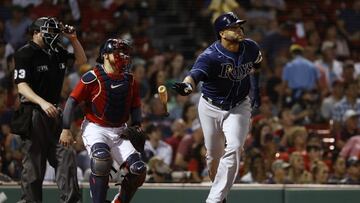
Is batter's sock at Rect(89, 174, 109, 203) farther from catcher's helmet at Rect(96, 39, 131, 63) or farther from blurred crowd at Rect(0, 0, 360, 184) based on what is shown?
blurred crowd at Rect(0, 0, 360, 184)

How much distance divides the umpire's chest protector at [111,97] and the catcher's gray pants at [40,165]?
1.65 ft

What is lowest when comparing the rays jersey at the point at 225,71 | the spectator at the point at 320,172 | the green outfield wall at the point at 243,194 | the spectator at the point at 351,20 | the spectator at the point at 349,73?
the spectator at the point at 320,172

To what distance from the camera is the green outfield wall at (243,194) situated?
10.5 m

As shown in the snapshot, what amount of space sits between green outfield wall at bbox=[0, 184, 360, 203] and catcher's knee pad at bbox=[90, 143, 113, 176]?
1.41 meters

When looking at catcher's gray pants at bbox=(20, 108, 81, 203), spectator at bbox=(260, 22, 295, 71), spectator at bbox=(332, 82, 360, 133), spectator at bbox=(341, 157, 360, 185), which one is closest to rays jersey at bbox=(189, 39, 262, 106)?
catcher's gray pants at bbox=(20, 108, 81, 203)

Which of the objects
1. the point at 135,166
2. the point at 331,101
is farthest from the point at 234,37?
the point at 331,101

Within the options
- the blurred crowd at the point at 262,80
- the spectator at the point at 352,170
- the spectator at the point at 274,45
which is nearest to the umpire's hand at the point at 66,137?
the blurred crowd at the point at 262,80

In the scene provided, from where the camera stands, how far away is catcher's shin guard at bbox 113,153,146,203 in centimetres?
924

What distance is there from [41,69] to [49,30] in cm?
35

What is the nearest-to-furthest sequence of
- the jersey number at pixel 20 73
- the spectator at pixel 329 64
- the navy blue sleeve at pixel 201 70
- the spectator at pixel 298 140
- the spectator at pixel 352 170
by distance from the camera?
the navy blue sleeve at pixel 201 70, the jersey number at pixel 20 73, the spectator at pixel 352 170, the spectator at pixel 298 140, the spectator at pixel 329 64

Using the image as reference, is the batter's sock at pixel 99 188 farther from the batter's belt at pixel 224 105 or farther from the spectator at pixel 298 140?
the spectator at pixel 298 140

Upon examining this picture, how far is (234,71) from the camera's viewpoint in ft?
31.6

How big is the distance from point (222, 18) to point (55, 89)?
1622mm

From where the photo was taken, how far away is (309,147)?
43.7ft
